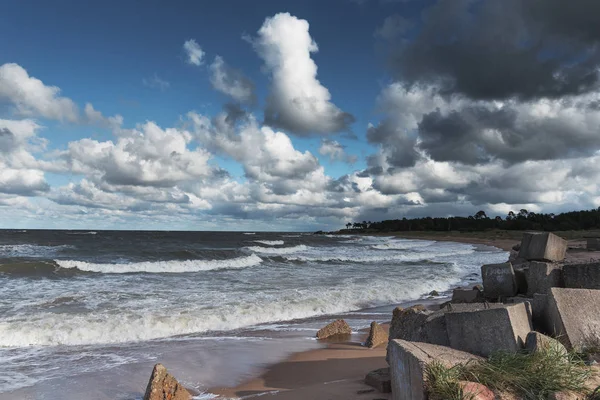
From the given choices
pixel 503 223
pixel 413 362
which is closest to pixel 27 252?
pixel 413 362

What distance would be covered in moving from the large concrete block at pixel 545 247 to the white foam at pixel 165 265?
1895cm

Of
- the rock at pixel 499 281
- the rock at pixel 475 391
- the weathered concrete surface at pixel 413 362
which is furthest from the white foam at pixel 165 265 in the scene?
the rock at pixel 475 391

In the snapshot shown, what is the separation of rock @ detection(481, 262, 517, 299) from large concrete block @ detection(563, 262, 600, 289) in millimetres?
898

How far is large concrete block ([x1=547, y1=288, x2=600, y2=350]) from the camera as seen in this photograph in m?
4.53

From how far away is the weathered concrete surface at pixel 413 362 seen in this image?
3506 mm

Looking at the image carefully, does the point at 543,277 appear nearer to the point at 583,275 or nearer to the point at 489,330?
the point at 583,275

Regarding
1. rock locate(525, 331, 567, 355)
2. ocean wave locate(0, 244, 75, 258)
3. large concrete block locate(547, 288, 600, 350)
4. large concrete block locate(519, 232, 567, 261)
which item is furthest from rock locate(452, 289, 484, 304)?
ocean wave locate(0, 244, 75, 258)

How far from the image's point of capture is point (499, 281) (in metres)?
7.30

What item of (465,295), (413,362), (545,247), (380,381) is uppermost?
(545,247)

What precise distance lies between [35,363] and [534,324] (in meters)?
7.65

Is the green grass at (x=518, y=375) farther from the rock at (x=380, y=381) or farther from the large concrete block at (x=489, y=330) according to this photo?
the rock at (x=380, y=381)

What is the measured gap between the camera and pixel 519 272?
7387 mm

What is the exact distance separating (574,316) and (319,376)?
3355mm

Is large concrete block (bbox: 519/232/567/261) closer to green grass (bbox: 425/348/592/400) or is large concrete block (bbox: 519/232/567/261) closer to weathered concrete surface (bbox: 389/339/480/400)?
green grass (bbox: 425/348/592/400)
